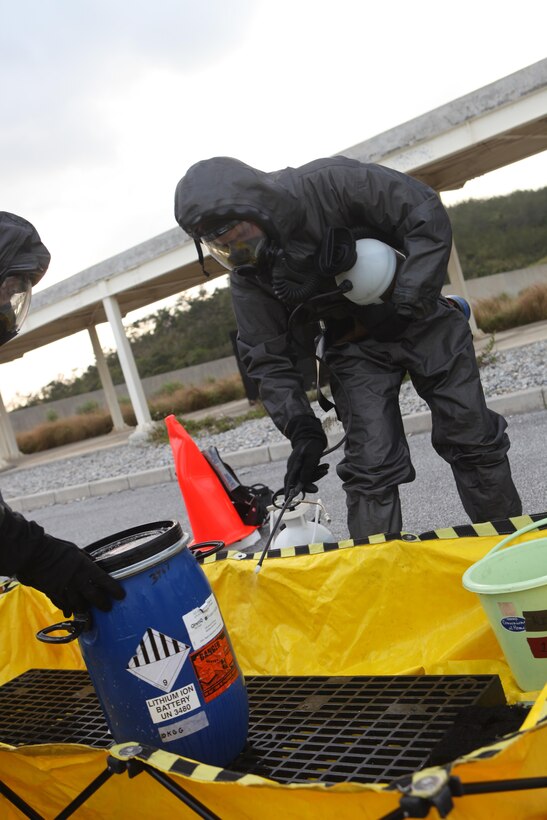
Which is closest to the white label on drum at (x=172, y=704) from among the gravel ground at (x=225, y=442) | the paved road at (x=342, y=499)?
the paved road at (x=342, y=499)

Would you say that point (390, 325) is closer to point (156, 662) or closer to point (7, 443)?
point (156, 662)

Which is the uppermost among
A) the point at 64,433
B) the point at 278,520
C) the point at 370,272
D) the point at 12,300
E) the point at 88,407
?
the point at 12,300

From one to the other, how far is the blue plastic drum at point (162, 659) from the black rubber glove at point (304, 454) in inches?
36.9

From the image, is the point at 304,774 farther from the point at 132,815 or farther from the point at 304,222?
the point at 304,222

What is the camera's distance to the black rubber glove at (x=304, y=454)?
298 centimetres

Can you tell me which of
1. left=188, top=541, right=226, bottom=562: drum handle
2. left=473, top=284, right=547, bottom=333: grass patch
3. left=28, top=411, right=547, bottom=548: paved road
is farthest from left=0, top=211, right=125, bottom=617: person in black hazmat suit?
left=473, top=284, right=547, bottom=333: grass patch

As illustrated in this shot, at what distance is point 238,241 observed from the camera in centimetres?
287

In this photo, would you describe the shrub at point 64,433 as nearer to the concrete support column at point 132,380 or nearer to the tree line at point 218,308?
the concrete support column at point 132,380

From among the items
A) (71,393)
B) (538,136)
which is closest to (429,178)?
(538,136)

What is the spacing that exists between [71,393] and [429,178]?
3560cm

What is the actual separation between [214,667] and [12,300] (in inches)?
44.1

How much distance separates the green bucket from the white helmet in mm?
1105

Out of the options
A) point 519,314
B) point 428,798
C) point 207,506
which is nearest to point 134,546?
point 428,798

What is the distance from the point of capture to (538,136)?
44.9 ft
